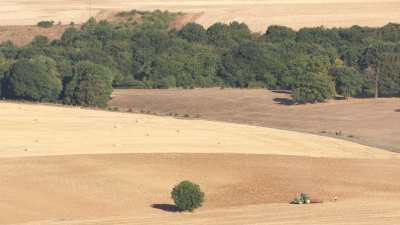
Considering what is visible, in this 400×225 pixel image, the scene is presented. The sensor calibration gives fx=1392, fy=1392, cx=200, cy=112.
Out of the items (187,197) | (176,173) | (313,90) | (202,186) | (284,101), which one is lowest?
(202,186)

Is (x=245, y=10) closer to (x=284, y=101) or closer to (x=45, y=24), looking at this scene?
(x=45, y=24)

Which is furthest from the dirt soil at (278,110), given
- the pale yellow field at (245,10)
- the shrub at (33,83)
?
the pale yellow field at (245,10)

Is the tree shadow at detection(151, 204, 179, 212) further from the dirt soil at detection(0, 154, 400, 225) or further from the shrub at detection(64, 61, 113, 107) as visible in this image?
the shrub at detection(64, 61, 113, 107)

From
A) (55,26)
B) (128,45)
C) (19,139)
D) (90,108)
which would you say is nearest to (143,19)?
(55,26)

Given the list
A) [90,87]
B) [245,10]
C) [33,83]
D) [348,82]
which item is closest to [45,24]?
[245,10]

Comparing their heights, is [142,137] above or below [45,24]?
below

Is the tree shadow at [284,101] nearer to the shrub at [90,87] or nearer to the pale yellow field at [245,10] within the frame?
the shrub at [90,87]

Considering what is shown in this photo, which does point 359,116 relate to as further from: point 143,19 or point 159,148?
point 143,19
